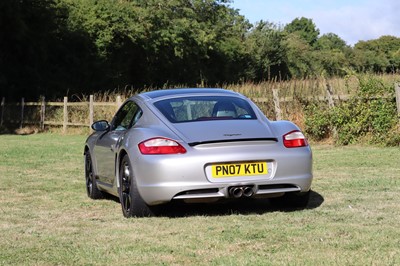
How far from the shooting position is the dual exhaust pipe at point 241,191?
686 cm

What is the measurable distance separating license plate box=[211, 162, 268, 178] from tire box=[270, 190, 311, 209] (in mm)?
599

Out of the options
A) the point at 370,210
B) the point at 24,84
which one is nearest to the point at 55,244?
the point at 370,210

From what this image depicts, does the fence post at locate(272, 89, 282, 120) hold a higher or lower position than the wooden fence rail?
higher

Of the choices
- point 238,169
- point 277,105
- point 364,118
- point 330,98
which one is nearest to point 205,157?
point 238,169

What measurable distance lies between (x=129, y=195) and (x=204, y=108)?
4.24 ft

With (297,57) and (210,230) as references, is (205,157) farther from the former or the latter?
(297,57)

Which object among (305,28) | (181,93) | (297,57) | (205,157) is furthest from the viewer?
(305,28)

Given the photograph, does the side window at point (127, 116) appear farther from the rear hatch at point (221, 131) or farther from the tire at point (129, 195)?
the rear hatch at point (221, 131)

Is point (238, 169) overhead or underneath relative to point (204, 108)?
underneath

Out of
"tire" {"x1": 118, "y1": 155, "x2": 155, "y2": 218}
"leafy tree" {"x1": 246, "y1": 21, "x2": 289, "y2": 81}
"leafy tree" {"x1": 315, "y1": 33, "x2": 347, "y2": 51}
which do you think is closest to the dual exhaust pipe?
"tire" {"x1": 118, "y1": 155, "x2": 155, "y2": 218}

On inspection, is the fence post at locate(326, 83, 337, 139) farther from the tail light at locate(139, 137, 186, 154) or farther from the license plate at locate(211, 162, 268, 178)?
the tail light at locate(139, 137, 186, 154)

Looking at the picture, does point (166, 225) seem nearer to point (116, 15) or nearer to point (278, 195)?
point (278, 195)

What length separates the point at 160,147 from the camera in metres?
6.96

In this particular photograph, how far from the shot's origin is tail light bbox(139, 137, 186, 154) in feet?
22.6
